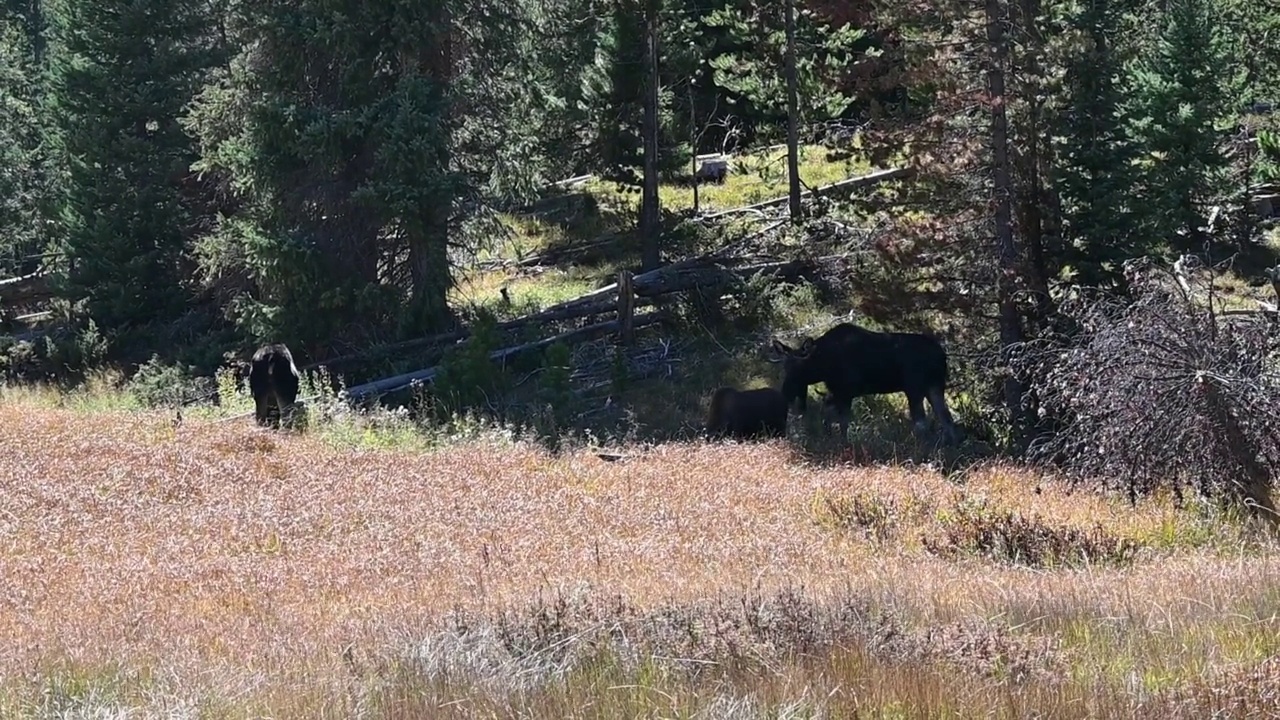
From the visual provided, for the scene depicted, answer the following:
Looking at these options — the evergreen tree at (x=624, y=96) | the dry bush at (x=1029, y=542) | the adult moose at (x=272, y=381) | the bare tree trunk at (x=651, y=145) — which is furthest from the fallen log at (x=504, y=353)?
the dry bush at (x=1029, y=542)

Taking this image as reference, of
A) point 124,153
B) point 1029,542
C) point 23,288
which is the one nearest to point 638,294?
point 124,153

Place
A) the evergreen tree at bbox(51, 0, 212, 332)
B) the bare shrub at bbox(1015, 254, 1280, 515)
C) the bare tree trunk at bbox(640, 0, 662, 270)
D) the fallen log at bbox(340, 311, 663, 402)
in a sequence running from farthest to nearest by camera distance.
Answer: the evergreen tree at bbox(51, 0, 212, 332) → the bare tree trunk at bbox(640, 0, 662, 270) → the fallen log at bbox(340, 311, 663, 402) → the bare shrub at bbox(1015, 254, 1280, 515)

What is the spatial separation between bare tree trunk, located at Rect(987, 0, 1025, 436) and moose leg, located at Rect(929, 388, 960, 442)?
87 cm

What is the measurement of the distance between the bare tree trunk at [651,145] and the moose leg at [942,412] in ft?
37.4

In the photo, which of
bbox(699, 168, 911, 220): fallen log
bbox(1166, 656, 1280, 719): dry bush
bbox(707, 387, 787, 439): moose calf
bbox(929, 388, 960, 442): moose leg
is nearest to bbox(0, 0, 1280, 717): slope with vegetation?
bbox(1166, 656, 1280, 719): dry bush

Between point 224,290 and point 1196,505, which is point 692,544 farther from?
point 224,290

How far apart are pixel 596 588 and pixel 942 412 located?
11.4 meters

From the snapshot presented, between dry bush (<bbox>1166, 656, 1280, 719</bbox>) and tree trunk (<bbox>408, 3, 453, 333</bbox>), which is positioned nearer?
dry bush (<bbox>1166, 656, 1280, 719</bbox>)

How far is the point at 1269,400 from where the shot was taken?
10836mm

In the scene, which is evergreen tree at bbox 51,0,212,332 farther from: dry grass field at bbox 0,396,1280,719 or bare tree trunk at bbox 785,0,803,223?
dry grass field at bbox 0,396,1280,719

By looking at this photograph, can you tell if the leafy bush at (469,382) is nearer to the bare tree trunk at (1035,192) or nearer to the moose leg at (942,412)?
the moose leg at (942,412)

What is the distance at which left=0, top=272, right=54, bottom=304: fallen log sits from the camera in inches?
1410

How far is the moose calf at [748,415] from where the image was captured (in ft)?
62.4

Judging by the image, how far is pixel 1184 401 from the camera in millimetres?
11102
